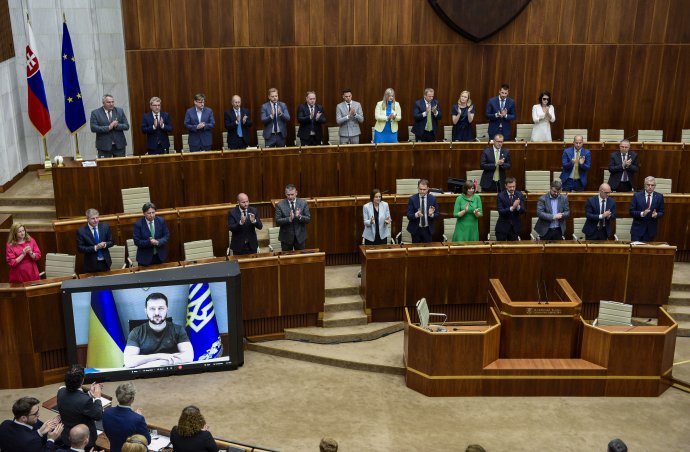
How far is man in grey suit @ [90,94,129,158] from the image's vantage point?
34.3ft

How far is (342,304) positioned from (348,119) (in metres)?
2.93

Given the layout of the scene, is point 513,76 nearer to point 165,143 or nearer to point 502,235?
point 502,235

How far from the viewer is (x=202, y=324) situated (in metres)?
8.42

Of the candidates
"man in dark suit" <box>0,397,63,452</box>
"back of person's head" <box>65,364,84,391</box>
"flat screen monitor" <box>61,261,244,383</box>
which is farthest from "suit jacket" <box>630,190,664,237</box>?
"man in dark suit" <box>0,397,63,452</box>

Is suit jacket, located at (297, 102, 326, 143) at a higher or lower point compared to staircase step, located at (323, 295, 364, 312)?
higher

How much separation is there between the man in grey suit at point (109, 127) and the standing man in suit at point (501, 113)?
16.2 ft

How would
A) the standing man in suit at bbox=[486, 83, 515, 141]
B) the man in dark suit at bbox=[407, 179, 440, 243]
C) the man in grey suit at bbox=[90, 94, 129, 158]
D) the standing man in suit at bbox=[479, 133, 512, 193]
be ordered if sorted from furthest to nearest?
the standing man in suit at bbox=[486, 83, 515, 141] → the standing man in suit at bbox=[479, 133, 512, 193] → the man in grey suit at bbox=[90, 94, 129, 158] → the man in dark suit at bbox=[407, 179, 440, 243]

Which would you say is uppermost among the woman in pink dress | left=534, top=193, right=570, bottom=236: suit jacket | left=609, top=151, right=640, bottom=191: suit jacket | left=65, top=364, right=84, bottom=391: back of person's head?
left=609, top=151, right=640, bottom=191: suit jacket

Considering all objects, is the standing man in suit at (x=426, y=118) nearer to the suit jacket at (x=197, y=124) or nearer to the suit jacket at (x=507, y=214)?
the suit jacket at (x=507, y=214)

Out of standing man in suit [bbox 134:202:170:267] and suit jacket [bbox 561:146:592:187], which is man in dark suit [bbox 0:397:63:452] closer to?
standing man in suit [bbox 134:202:170:267]

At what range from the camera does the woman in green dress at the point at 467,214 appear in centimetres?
Result: 990

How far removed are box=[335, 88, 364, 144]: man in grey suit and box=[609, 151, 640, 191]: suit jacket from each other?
334 cm

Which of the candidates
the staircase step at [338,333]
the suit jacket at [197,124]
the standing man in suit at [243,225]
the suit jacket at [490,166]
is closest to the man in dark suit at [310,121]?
the suit jacket at [197,124]

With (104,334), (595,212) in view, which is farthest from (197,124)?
(595,212)
